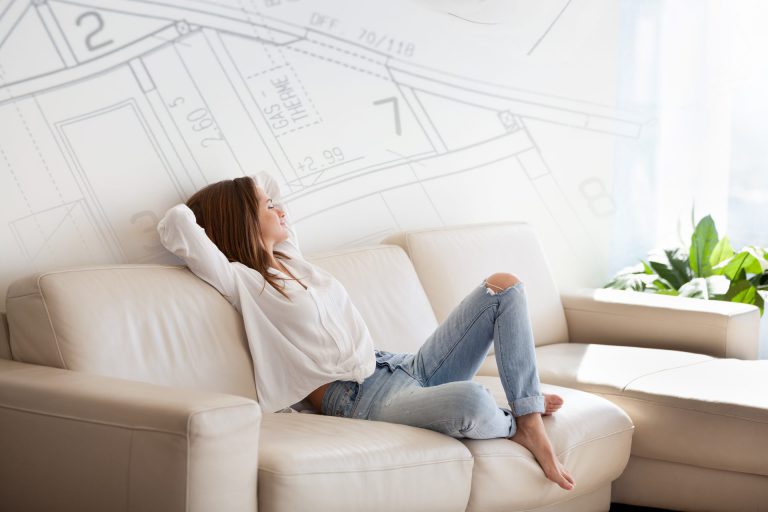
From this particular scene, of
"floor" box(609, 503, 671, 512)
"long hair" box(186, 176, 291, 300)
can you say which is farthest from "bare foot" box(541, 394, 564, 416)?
"long hair" box(186, 176, 291, 300)

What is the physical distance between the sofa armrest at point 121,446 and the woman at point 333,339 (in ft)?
1.70

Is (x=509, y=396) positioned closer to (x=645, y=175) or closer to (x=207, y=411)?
(x=207, y=411)

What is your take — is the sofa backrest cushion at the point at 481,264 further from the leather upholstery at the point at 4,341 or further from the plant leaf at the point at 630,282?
the leather upholstery at the point at 4,341

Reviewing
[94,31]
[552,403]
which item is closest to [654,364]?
[552,403]

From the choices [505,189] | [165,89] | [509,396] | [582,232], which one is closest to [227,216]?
[165,89]

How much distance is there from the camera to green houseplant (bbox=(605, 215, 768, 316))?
3.59 metres

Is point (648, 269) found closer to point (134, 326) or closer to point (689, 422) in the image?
point (689, 422)

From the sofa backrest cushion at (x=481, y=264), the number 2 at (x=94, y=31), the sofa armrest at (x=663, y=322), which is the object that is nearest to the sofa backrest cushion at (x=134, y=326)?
the number 2 at (x=94, y=31)

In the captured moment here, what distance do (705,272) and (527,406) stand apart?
172cm

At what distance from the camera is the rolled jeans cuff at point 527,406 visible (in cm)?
234

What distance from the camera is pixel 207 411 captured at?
1735 millimetres

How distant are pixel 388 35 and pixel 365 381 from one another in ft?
4.47

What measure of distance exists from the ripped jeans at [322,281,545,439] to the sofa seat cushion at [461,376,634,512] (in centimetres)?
6

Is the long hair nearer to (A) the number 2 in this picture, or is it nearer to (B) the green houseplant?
(A) the number 2
